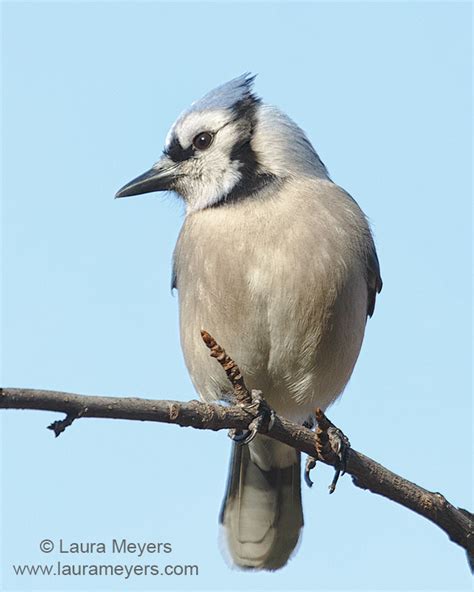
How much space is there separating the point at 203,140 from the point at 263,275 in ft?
4.88

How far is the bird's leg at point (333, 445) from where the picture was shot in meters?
5.04

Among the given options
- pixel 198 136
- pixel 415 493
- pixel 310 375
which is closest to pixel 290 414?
pixel 310 375

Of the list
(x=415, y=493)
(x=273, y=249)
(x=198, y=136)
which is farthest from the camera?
(x=198, y=136)

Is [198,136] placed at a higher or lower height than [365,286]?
higher

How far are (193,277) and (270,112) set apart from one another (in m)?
1.53

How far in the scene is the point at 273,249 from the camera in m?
6.10

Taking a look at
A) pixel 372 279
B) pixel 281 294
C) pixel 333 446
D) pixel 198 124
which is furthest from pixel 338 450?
pixel 198 124

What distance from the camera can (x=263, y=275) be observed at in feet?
19.8

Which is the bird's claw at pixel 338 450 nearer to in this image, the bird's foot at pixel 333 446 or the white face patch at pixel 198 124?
the bird's foot at pixel 333 446

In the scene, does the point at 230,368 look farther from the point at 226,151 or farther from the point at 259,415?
the point at 226,151

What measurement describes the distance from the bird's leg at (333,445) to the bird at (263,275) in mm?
705

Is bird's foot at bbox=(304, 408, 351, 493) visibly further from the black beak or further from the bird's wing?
the black beak

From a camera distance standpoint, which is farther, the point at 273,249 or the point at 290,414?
the point at 290,414

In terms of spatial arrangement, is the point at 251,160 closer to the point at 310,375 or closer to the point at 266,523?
the point at 310,375
